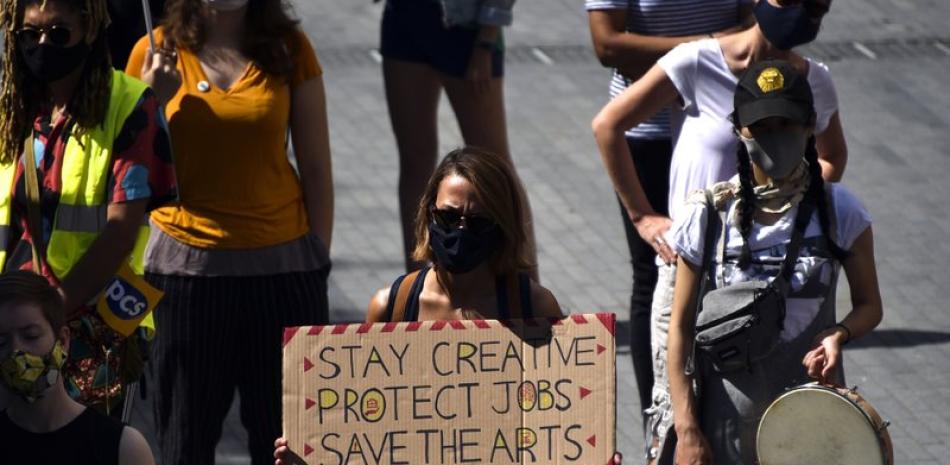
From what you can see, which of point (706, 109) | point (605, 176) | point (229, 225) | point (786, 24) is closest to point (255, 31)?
point (229, 225)

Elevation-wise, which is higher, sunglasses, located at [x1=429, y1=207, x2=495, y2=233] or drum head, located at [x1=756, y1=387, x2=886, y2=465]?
sunglasses, located at [x1=429, y1=207, x2=495, y2=233]

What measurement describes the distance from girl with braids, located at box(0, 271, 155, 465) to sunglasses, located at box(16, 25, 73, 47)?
3.48ft

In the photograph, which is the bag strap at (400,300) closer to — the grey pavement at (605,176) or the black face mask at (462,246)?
the black face mask at (462,246)

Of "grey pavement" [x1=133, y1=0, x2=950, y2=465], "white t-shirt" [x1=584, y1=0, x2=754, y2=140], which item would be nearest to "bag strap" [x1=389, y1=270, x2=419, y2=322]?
"white t-shirt" [x1=584, y1=0, x2=754, y2=140]

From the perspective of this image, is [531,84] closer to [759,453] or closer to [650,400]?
[650,400]

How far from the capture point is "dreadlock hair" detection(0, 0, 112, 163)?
18.2 ft

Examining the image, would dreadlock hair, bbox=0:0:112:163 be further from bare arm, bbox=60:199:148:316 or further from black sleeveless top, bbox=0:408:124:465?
black sleeveless top, bbox=0:408:124:465

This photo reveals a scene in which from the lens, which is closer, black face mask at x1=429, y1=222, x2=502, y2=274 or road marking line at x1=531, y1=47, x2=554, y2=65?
black face mask at x1=429, y1=222, x2=502, y2=274

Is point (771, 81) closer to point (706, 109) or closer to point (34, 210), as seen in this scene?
point (706, 109)

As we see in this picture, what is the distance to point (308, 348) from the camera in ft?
16.2

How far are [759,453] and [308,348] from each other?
1.22 m

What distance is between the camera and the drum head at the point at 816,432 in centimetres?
497

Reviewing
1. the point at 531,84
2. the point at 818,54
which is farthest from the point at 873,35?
the point at 531,84

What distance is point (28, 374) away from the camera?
4.52m
